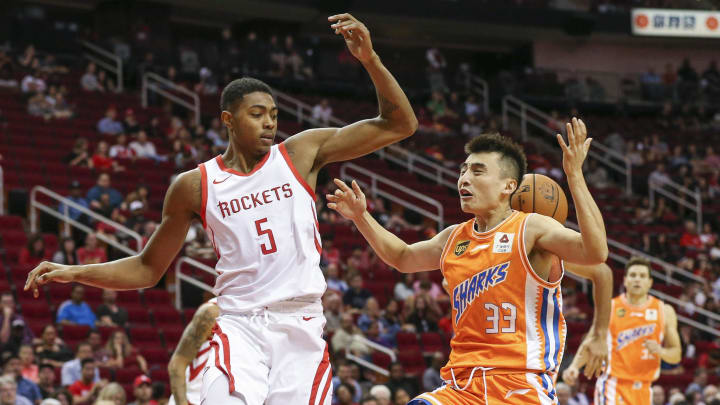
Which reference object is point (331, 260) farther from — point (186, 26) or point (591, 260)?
point (186, 26)

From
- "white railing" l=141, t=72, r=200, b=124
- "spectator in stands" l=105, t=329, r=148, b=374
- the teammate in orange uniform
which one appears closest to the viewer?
the teammate in orange uniform

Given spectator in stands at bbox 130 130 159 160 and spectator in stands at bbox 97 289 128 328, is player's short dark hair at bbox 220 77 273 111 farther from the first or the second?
spectator in stands at bbox 130 130 159 160

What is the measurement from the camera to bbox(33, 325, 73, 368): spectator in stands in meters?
10.5

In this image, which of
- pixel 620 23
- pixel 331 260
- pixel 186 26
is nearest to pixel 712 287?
pixel 331 260

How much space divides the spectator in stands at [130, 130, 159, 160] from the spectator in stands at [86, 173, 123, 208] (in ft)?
6.38

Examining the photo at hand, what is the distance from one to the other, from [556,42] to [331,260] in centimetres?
1636

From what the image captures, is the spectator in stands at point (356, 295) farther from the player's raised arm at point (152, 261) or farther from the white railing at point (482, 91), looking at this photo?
the white railing at point (482, 91)

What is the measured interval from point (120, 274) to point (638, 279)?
217 inches

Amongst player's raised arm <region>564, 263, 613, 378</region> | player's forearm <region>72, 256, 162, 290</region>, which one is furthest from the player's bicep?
player's raised arm <region>564, 263, 613, 378</region>

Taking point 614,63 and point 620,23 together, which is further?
point 614,63

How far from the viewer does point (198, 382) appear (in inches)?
260

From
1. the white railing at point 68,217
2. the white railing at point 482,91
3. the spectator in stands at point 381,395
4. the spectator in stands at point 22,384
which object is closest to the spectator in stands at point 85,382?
the spectator in stands at point 22,384

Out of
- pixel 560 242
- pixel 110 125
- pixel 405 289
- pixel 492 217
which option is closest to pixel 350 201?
pixel 492 217

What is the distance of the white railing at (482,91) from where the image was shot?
25.8 metres
